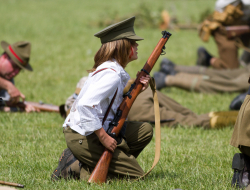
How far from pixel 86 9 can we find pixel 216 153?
16778 mm

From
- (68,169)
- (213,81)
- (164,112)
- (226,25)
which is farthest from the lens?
(226,25)

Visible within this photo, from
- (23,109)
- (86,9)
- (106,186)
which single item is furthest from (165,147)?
(86,9)

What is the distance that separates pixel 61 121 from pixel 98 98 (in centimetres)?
272

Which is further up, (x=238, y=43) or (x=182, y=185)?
(x=238, y=43)

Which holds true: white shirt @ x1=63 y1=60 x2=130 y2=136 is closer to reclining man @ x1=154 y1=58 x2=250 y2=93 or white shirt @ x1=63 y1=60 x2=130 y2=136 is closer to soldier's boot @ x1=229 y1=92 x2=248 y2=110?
soldier's boot @ x1=229 y1=92 x2=248 y2=110

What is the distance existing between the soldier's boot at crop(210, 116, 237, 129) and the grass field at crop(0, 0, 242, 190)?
0.40ft

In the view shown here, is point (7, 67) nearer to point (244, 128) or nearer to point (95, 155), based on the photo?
point (95, 155)

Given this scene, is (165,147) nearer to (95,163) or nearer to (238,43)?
(95,163)

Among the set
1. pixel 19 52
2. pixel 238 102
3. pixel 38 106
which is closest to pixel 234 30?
pixel 238 102

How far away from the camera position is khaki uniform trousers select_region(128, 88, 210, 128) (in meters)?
5.09

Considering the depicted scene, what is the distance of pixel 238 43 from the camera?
28.4 feet

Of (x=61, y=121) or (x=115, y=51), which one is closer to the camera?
(x=115, y=51)

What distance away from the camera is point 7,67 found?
5.64 metres

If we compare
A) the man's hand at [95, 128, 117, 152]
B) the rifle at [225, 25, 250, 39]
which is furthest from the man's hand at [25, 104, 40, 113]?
the rifle at [225, 25, 250, 39]
